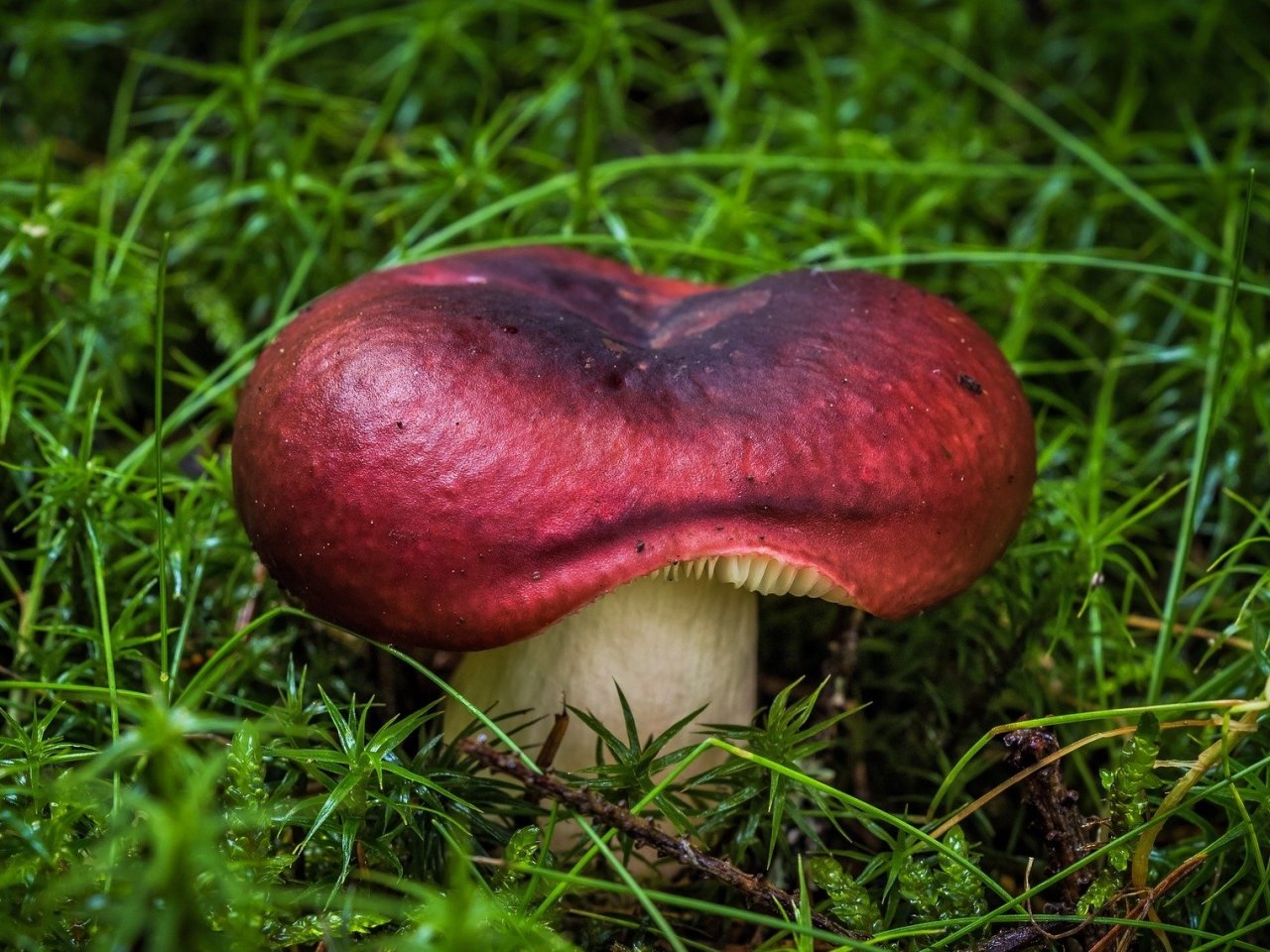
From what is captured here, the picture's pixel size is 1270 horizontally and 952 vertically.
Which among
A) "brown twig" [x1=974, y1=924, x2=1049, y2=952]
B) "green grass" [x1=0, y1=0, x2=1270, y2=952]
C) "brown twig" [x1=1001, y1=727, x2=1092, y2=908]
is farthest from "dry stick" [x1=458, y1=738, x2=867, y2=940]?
"brown twig" [x1=1001, y1=727, x2=1092, y2=908]

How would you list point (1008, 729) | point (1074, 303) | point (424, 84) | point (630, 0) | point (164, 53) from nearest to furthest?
point (1008, 729) → point (1074, 303) → point (424, 84) → point (164, 53) → point (630, 0)

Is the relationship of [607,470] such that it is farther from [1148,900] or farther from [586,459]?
[1148,900]

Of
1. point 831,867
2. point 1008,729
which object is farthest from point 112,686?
point 1008,729

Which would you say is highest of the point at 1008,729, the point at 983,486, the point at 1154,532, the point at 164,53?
the point at 164,53

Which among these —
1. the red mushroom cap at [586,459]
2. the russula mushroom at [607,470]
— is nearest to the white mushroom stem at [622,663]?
the russula mushroom at [607,470]

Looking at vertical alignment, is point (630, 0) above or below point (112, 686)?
above

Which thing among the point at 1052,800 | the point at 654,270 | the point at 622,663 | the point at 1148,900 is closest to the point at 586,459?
the point at 622,663

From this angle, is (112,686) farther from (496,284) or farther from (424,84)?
(424,84)

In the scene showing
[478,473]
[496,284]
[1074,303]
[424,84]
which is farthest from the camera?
[424,84]
